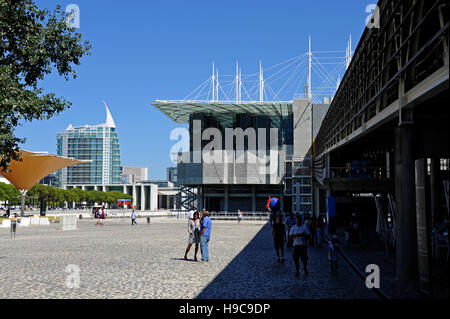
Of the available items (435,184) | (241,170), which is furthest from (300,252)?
(241,170)

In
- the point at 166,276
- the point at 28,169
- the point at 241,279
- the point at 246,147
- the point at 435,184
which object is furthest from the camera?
the point at 246,147

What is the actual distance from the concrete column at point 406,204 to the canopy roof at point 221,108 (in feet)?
211

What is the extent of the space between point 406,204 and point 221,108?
68.3 meters

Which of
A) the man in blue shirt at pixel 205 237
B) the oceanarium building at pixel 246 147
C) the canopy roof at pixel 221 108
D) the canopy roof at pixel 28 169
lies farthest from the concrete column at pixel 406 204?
the canopy roof at pixel 221 108

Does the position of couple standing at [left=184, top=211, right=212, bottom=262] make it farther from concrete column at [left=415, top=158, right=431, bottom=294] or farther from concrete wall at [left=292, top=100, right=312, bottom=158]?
concrete wall at [left=292, top=100, right=312, bottom=158]

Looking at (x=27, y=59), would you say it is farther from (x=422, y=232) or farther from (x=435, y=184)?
(x=435, y=184)

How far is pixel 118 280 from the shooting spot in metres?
11.0

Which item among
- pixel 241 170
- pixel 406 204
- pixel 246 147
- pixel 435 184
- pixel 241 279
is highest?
pixel 246 147

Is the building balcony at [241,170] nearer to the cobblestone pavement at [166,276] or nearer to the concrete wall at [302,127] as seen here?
the concrete wall at [302,127]

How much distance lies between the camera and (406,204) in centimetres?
1175

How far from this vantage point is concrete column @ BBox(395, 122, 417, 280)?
11.5 meters

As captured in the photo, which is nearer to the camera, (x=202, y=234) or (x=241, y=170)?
(x=202, y=234)
